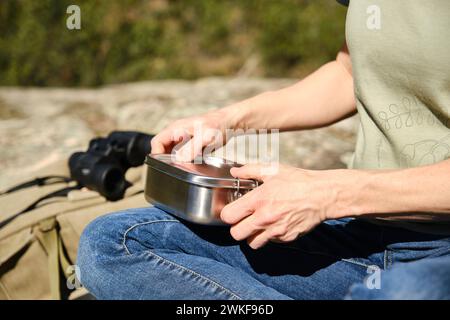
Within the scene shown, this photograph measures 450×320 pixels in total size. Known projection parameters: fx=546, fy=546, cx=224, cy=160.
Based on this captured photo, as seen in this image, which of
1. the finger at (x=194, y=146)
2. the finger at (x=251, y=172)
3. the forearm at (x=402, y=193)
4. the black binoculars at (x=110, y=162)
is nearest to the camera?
the forearm at (x=402, y=193)

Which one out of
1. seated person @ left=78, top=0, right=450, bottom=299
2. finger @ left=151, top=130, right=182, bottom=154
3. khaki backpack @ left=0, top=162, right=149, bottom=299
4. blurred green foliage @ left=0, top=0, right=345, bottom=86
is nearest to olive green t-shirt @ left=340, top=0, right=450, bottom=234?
seated person @ left=78, top=0, right=450, bottom=299

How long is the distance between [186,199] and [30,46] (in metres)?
3.39

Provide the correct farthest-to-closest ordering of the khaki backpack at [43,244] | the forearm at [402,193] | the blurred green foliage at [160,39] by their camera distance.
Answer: the blurred green foliage at [160,39] → the khaki backpack at [43,244] → the forearm at [402,193]

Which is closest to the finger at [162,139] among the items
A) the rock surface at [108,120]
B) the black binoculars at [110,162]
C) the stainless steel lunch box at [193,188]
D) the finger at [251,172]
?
the stainless steel lunch box at [193,188]

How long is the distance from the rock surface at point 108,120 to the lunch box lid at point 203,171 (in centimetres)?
73

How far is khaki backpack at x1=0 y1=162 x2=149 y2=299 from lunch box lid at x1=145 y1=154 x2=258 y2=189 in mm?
434

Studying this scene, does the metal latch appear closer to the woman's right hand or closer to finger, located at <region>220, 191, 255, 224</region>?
finger, located at <region>220, 191, 255, 224</region>

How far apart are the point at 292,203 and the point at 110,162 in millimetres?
852

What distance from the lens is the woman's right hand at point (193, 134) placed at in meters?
1.19

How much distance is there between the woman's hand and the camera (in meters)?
0.91

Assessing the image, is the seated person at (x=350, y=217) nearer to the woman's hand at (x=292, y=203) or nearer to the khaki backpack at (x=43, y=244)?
the woman's hand at (x=292, y=203)

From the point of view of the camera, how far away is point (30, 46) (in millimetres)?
3990

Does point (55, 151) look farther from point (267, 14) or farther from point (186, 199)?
point (267, 14)

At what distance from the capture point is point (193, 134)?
4.00 feet
